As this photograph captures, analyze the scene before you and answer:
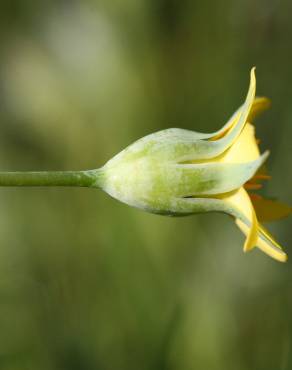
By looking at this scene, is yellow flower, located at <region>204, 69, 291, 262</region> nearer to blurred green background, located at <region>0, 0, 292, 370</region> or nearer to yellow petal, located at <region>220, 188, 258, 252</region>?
yellow petal, located at <region>220, 188, 258, 252</region>

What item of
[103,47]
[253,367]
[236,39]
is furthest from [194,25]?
[253,367]

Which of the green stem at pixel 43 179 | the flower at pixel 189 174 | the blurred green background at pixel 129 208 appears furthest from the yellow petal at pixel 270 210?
the blurred green background at pixel 129 208

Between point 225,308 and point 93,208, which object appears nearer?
point 225,308

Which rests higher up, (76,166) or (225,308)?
(76,166)

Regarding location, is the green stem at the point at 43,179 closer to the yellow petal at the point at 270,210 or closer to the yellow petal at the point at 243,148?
the yellow petal at the point at 243,148

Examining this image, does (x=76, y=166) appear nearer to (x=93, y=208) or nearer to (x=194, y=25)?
(x=93, y=208)

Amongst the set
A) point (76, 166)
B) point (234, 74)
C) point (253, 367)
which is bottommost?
point (253, 367)

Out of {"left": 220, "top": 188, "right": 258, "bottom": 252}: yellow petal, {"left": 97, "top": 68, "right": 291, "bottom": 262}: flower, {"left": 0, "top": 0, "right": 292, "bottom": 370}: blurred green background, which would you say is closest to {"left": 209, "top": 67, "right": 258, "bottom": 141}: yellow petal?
{"left": 97, "top": 68, "right": 291, "bottom": 262}: flower
